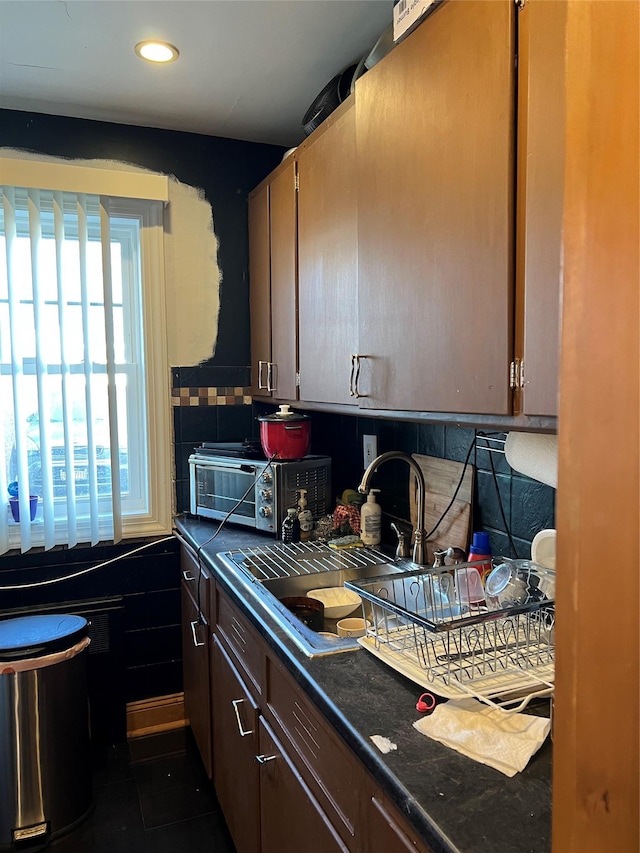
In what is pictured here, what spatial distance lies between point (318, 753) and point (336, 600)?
65 cm

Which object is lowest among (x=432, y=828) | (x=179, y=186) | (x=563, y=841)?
(x=432, y=828)

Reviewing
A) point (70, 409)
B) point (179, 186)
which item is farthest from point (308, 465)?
point (179, 186)

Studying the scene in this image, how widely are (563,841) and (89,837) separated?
209cm

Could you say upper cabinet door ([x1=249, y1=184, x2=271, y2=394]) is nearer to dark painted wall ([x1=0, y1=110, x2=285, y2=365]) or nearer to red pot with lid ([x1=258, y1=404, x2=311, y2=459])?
dark painted wall ([x1=0, y1=110, x2=285, y2=365])

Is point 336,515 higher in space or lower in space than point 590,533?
lower

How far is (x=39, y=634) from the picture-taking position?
2.04 metres

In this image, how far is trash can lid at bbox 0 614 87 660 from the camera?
1.95 metres

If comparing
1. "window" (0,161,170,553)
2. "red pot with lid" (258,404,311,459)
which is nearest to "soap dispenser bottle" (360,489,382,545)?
"red pot with lid" (258,404,311,459)

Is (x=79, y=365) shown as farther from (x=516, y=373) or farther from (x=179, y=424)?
(x=516, y=373)

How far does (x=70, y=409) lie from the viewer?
2363mm

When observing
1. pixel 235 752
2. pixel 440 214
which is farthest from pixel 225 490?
pixel 440 214

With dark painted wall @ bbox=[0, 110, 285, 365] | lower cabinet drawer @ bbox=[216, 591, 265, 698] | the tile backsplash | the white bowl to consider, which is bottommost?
lower cabinet drawer @ bbox=[216, 591, 265, 698]

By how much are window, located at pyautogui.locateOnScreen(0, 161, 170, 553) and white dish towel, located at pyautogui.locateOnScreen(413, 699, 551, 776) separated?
5.81ft

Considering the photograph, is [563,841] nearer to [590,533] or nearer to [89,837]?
[590,533]
